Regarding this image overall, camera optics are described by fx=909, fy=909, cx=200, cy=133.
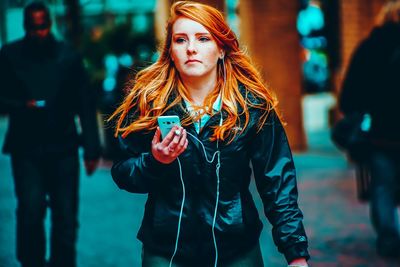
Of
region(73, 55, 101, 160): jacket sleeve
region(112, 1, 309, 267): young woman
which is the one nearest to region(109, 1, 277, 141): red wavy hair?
region(112, 1, 309, 267): young woman

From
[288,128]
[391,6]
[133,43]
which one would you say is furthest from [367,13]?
[391,6]

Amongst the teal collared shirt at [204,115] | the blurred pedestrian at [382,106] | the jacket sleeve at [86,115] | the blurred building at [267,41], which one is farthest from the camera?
the blurred building at [267,41]

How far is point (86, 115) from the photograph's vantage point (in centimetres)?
633

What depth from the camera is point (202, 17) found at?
3510mm

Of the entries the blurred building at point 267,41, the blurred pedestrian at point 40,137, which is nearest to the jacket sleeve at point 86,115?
the blurred pedestrian at point 40,137

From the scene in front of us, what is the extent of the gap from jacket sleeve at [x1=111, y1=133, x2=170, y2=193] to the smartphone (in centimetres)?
15

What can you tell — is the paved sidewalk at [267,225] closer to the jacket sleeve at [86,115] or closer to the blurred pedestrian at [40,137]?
the blurred pedestrian at [40,137]

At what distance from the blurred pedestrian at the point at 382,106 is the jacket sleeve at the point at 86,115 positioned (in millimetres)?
2178

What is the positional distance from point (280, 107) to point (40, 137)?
32.6 ft

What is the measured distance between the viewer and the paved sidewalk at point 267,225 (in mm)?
7371

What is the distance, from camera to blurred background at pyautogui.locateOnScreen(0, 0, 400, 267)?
794 cm

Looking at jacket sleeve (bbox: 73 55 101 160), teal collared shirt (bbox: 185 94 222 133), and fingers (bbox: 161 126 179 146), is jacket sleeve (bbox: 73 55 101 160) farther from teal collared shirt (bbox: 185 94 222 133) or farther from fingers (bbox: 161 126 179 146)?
fingers (bbox: 161 126 179 146)

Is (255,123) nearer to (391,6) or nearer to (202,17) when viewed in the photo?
(202,17)

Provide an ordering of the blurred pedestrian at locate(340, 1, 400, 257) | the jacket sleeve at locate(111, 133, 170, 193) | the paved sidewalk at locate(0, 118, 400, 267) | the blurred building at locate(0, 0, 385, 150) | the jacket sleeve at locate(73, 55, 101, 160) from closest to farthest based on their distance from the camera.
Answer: the jacket sleeve at locate(111, 133, 170, 193) < the jacket sleeve at locate(73, 55, 101, 160) < the blurred pedestrian at locate(340, 1, 400, 257) < the paved sidewalk at locate(0, 118, 400, 267) < the blurred building at locate(0, 0, 385, 150)
